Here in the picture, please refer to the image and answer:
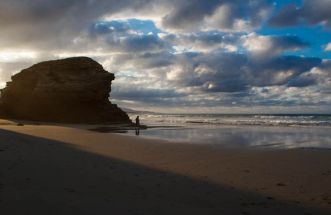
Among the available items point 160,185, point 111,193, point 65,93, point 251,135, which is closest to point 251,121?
point 65,93

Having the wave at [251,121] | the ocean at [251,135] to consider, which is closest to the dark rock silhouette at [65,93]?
the ocean at [251,135]

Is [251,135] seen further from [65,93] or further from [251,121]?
[251,121]

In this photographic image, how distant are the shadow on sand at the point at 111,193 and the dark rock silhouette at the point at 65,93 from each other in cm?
3409

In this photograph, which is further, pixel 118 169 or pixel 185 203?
pixel 118 169

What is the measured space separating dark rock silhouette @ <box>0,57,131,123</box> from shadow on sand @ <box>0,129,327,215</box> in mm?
34094

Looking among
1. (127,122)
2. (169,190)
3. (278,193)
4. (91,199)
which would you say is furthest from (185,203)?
(127,122)

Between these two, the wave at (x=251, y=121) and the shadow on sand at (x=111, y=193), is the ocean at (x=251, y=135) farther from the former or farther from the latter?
the shadow on sand at (x=111, y=193)

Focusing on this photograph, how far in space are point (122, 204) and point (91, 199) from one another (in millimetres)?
575

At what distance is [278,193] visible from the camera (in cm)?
792

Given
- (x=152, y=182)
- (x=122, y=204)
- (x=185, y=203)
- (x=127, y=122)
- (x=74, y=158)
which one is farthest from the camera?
(x=127, y=122)

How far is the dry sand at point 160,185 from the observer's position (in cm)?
591

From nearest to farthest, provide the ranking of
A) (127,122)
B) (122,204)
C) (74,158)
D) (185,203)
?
(122,204) → (185,203) → (74,158) → (127,122)

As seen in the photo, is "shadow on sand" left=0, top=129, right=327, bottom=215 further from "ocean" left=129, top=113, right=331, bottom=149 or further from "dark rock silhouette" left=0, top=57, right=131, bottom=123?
"dark rock silhouette" left=0, top=57, right=131, bottom=123

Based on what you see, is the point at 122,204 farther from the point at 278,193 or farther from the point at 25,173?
the point at 278,193
